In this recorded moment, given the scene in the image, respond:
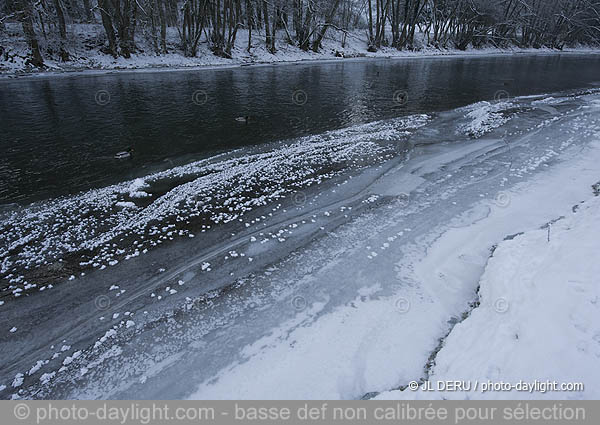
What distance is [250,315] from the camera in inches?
221

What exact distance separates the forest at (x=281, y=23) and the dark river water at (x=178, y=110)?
277 inches

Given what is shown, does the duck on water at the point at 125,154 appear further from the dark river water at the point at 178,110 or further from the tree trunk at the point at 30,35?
the tree trunk at the point at 30,35

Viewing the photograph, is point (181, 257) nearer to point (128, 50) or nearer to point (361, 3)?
point (128, 50)

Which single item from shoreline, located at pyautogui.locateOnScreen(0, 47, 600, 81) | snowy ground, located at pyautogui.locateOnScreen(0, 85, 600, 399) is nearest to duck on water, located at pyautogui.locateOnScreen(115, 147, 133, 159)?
snowy ground, located at pyautogui.locateOnScreen(0, 85, 600, 399)

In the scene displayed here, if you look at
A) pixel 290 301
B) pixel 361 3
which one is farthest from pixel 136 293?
pixel 361 3

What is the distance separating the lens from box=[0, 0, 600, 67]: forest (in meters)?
31.0

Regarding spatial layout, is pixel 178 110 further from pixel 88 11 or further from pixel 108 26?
pixel 88 11

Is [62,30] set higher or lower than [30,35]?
higher

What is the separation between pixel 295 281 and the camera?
20.9 feet

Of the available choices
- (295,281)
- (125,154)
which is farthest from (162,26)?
(295,281)

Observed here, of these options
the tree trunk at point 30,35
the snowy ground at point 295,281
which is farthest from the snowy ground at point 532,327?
the tree trunk at point 30,35

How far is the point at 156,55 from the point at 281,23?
18034mm

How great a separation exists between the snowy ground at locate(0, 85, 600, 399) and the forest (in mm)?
28785

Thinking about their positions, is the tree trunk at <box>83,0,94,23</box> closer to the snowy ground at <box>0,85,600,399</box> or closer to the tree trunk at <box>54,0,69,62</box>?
the tree trunk at <box>54,0,69,62</box>
